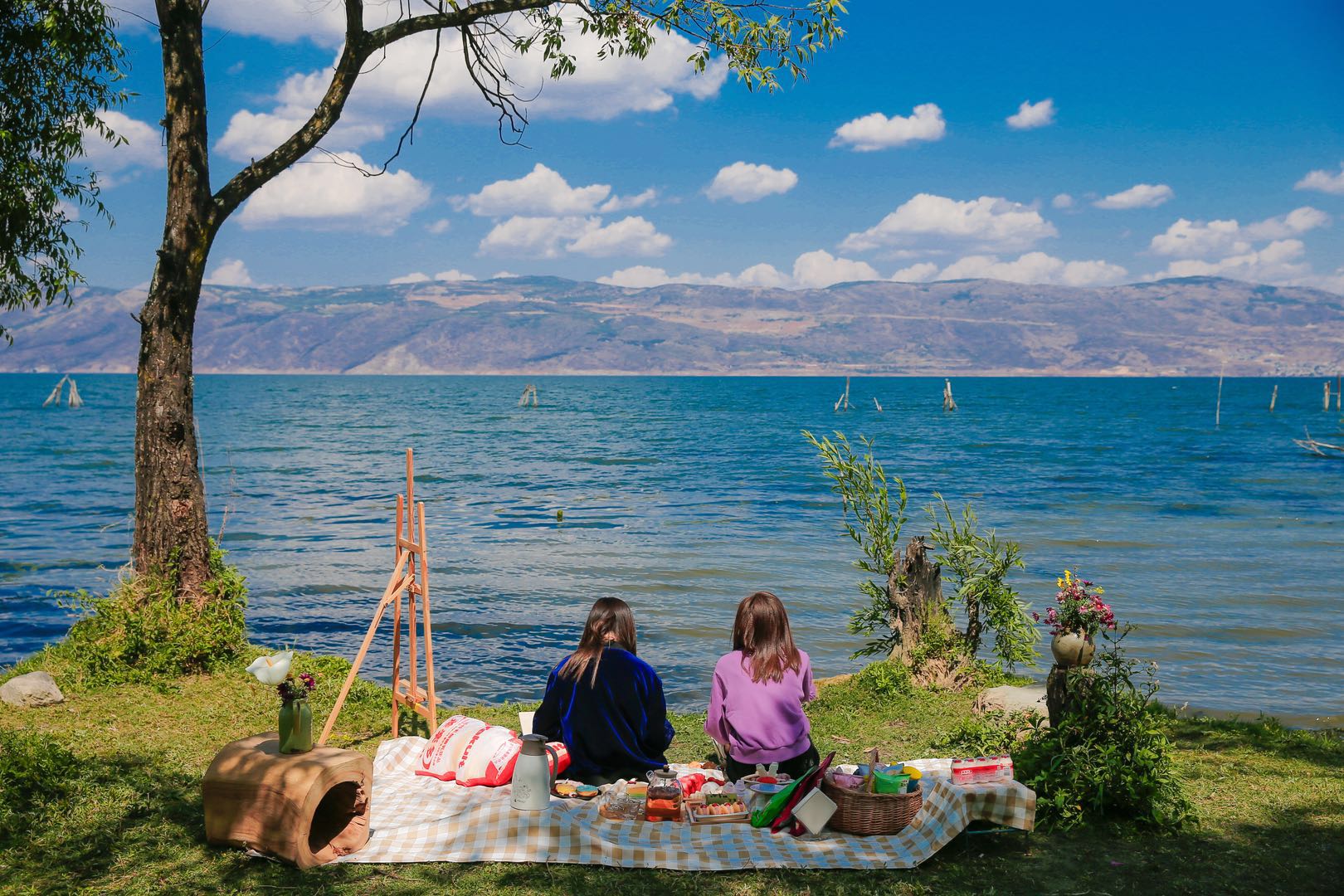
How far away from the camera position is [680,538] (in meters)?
23.1

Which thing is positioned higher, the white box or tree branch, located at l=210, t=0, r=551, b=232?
tree branch, located at l=210, t=0, r=551, b=232

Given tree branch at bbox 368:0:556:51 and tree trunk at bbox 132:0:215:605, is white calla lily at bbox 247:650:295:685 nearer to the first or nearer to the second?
tree trunk at bbox 132:0:215:605

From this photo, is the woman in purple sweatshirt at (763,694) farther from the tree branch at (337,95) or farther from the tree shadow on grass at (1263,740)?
the tree branch at (337,95)

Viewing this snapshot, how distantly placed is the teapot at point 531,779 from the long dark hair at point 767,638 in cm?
145

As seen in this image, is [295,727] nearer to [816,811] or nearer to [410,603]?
[410,603]

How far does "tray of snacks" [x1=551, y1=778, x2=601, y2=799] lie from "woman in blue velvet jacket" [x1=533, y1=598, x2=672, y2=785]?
20cm

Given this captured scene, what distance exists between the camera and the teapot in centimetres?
582

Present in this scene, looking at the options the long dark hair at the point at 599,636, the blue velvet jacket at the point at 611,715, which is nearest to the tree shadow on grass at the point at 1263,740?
the blue velvet jacket at the point at 611,715

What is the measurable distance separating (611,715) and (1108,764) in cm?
303

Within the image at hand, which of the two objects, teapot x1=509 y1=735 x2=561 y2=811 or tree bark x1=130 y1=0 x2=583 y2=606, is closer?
teapot x1=509 y1=735 x2=561 y2=811

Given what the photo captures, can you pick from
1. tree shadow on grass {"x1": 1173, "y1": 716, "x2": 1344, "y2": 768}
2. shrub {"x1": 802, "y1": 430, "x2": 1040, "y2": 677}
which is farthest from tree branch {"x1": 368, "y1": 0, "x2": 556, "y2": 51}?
tree shadow on grass {"x1": 1173, "y1": 716, "x2": 1344, "y2": 768}

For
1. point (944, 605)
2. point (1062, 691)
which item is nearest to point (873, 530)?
point (944, 605)

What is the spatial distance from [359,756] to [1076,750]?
4136 millimetres

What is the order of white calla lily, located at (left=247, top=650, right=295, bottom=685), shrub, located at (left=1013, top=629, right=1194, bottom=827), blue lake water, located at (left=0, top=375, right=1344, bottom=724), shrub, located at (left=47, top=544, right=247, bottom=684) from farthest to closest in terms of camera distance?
blue lake water, located at (left=0, top=375, right=1344, bottom=724) < shrub, located at (left=47, top=544, right=247, bottom=684) < shrub, located at (left=1013, top=629, right=1194, bottom=827) < white calla lily, located at (left=247, top=650, right=295, bottom=685)
